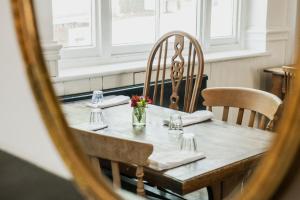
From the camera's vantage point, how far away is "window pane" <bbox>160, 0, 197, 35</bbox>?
2.60 ft

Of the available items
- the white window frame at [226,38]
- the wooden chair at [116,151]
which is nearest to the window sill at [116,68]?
the white window frame at [226,38]

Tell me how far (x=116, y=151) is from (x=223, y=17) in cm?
27

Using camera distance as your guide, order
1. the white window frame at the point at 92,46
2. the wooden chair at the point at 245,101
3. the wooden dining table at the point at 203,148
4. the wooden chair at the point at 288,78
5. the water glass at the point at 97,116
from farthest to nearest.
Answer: the water glass at the point at 97,116 → the white window frame at the point at 92,46 → the wooden dining table at the point at 203,148 → the wooden chair at the point at 245,101 → the wooden chair at the point at 288,78

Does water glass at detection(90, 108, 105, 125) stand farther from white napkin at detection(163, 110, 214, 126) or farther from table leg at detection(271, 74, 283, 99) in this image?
table leg at detection(271, 74, 283, 99)

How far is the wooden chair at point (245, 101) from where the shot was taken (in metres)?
0.66

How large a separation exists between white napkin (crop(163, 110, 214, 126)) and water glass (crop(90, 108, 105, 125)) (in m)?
0.16

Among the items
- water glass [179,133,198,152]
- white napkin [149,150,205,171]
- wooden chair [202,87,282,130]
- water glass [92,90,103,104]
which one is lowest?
white napkin [149,150,205,171]

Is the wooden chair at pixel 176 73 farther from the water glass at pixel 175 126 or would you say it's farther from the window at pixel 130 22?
the window at pixel 130 22

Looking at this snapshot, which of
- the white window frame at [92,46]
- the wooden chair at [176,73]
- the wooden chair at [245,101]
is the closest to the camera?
the wooden chair at [245,101]

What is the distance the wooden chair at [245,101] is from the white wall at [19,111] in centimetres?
32

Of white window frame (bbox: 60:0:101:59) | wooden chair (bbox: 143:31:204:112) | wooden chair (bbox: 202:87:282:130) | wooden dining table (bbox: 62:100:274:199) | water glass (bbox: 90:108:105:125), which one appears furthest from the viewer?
wooden chair (bbox: 143:31:204:112)

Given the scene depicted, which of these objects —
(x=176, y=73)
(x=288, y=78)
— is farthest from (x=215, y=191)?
(x=176, y=73)

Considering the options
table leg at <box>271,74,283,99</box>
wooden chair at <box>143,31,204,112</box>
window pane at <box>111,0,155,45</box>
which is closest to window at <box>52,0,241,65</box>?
window pane at <box>111,0,155,45</box>

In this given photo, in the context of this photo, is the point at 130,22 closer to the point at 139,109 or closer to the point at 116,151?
the point at 116,151
